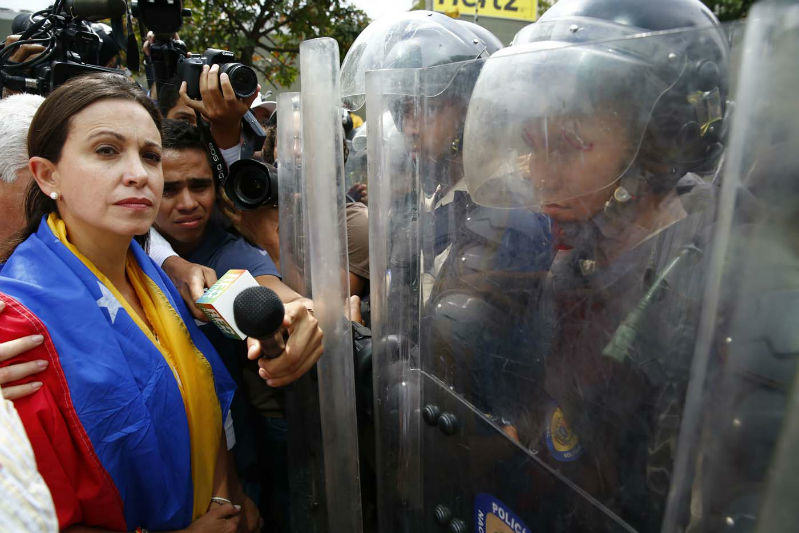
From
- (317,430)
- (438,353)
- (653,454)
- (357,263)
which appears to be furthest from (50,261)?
(653,454)

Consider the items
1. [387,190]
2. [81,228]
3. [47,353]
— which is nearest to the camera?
[47,353]

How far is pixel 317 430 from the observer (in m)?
1.54

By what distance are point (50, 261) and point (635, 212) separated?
1293 mm

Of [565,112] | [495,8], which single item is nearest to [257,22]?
[495,8]

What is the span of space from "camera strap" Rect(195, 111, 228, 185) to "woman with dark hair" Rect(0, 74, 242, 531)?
0.36 m

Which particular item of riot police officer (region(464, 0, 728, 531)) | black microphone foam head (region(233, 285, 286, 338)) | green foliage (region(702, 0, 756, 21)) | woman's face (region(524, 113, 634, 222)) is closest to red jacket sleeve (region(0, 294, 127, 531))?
black microphone foam head (region(233, 285, 286, 338))

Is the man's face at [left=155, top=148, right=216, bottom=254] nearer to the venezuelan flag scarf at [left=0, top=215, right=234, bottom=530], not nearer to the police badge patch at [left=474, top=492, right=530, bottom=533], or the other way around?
the venezuelan flag scarf at [left=0, top=215, right=234, bottom=530]

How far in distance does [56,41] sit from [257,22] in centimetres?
638

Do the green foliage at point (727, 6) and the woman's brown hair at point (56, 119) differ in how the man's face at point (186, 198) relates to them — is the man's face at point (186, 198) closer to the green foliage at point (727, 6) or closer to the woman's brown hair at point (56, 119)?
the woman's brown hair at point (56, 119)

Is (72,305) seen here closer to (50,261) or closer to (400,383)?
(50,261)

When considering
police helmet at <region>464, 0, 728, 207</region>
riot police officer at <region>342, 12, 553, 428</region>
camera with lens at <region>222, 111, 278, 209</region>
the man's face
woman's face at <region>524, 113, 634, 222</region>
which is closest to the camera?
police helmet at <region>464, 0, 728, 207</region>

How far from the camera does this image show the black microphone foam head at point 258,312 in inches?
45.6

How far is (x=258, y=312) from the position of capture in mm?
1157

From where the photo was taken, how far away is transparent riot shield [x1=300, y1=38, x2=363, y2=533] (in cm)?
127
